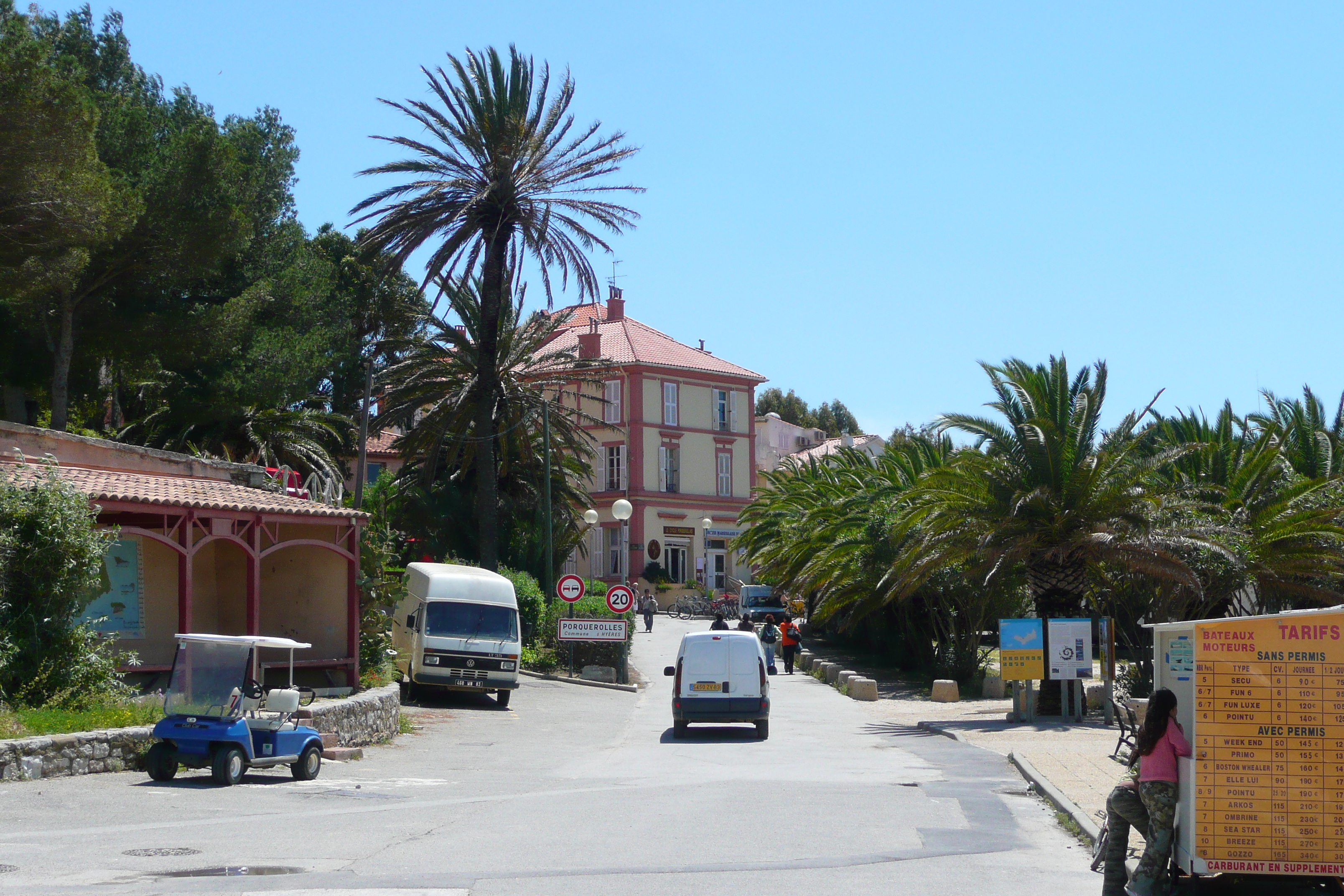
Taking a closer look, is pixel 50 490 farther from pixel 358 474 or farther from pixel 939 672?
pixel 939 672

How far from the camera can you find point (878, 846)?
33.0 ft

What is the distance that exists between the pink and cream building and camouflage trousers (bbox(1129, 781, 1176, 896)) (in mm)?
61514

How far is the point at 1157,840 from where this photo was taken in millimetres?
7902

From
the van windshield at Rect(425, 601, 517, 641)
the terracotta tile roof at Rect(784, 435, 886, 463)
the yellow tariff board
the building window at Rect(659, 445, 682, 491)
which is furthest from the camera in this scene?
the terracotta tile roof at Rect(784, 435, 886, 463)

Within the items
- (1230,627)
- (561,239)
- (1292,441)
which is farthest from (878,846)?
(1292,441)

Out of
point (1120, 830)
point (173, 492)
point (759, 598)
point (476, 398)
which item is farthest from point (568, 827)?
point (759, 598)

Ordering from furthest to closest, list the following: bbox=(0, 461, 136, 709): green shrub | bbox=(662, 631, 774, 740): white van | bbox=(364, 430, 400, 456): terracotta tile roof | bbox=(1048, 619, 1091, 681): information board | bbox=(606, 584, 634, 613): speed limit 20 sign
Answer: bbox=(364, 430, 400, 456): terracotta tile roof → bbox=(606, 584, 634, 613): speed limit 20 sign → bbox=(1048, 619, 1091, 681): information board → bbox=(662, 631, 774, 740): white van → bbox=(0, 461, 136, 709): green shrub

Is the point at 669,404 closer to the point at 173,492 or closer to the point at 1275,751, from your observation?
the point at 173,492

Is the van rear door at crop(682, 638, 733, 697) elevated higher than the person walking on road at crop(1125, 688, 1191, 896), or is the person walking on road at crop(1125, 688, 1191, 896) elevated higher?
the person walking on road at crop(1125, 688, 1191, 896)

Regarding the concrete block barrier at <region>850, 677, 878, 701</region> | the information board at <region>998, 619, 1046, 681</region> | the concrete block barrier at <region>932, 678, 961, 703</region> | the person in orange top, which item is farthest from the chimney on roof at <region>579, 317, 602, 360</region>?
the information board at <region>998, 619, 1046, 681</region>

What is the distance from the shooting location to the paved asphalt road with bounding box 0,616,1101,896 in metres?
8.42

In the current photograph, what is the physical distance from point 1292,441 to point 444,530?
2465 centimetres

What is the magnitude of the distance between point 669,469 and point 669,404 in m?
3.82

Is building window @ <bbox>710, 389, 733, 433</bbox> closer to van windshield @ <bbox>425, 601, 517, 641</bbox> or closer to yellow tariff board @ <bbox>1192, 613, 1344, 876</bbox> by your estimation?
van windshield @ <bbox>425, 601, 517, 641</bbox>
